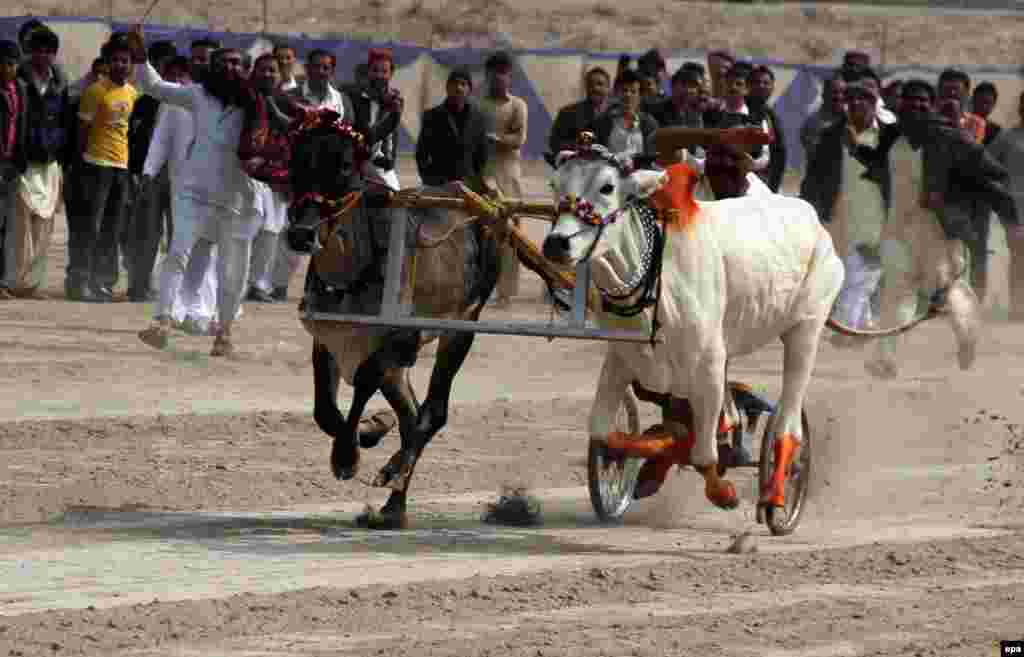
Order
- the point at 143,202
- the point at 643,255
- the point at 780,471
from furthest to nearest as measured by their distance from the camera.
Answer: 1. the point at 143,202
2. the point at 780,471
3. the point at 643,255

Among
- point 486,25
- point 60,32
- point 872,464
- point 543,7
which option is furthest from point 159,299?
point 543,7

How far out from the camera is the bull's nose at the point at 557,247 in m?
10.4

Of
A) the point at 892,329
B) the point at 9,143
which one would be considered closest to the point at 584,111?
the point at 9,143

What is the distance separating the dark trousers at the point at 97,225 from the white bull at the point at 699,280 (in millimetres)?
9814

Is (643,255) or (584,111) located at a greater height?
(643,255)

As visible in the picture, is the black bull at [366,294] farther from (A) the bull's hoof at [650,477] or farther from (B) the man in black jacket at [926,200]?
(B) the man in black jacket at [926,200]

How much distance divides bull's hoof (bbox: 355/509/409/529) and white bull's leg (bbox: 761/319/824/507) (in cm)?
174

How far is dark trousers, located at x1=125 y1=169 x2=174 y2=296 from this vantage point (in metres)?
21.2

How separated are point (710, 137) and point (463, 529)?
7.49 feet

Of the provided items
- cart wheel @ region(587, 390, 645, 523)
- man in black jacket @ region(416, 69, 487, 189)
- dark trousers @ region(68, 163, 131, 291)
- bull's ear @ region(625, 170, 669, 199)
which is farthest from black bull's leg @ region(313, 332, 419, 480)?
dark trousers @ region(68, 163, 131, 291)

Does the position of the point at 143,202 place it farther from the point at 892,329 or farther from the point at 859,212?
the point at 892,329

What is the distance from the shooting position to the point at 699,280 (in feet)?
36.8

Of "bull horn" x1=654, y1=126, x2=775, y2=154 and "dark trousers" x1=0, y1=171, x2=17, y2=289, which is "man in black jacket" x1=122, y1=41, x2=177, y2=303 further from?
"bull horn" x1=654, y1=126, x2=775, y2=154

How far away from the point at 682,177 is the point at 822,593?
2.04m
